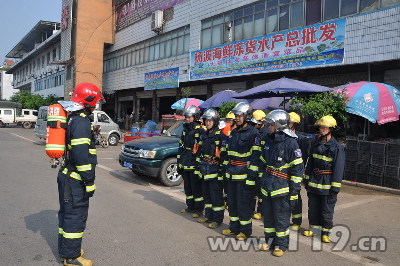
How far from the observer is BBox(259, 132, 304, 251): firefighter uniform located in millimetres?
4223

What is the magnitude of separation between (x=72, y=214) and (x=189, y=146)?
268 cm

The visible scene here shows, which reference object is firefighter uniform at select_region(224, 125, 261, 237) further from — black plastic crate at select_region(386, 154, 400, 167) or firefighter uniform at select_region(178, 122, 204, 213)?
black plastic crate at select_region(386, 154, 400, 167)

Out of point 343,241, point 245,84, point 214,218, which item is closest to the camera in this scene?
point 343,241

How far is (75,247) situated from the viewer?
3.67m

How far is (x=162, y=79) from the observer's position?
967 inches

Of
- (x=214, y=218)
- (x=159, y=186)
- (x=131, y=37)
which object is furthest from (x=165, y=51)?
(x=214, y=218)

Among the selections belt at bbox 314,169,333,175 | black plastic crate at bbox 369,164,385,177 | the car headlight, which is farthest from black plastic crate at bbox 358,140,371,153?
the car headlight

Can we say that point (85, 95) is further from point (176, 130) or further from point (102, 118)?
point (102, 118)

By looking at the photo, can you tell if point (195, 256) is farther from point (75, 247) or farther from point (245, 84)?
point (245, 84)

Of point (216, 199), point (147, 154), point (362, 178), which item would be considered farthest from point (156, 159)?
point (362, 178)

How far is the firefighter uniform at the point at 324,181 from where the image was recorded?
484cm

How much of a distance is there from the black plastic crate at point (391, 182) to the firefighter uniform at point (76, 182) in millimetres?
7402

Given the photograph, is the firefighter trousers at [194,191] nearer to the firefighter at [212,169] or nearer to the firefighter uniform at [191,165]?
the firefighter uniform at [191,165]

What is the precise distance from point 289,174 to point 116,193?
13.9ft
